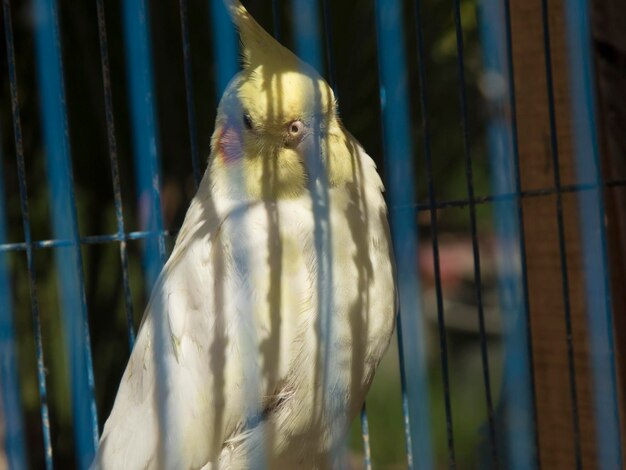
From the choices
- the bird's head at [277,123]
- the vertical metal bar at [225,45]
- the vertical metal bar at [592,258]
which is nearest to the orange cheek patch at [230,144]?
the bird's head at [277,123]

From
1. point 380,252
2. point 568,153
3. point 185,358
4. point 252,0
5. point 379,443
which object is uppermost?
point 252,0

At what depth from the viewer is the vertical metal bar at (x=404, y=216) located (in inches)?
53.1

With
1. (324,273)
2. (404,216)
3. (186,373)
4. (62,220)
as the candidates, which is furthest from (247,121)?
(62,220)

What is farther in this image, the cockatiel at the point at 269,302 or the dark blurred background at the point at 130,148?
the dark blurred background at the point at 130,148

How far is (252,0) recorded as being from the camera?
1.52m

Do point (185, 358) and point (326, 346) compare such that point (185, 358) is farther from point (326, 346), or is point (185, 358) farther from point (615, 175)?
point (615, 175)

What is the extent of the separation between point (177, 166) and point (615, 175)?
2.92 feet

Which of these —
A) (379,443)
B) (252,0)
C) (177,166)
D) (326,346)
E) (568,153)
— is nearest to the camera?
(326,346)

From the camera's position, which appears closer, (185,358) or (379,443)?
(185,358)

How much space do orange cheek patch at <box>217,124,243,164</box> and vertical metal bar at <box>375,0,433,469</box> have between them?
0.26 metres

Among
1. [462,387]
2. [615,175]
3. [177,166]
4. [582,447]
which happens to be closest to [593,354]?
[582,447]

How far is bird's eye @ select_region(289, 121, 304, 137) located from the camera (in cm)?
96

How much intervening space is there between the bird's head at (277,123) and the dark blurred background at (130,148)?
0.59 metres

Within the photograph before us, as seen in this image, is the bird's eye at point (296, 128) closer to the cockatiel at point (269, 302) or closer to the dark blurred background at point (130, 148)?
the cockatiel at point (269, 302)
